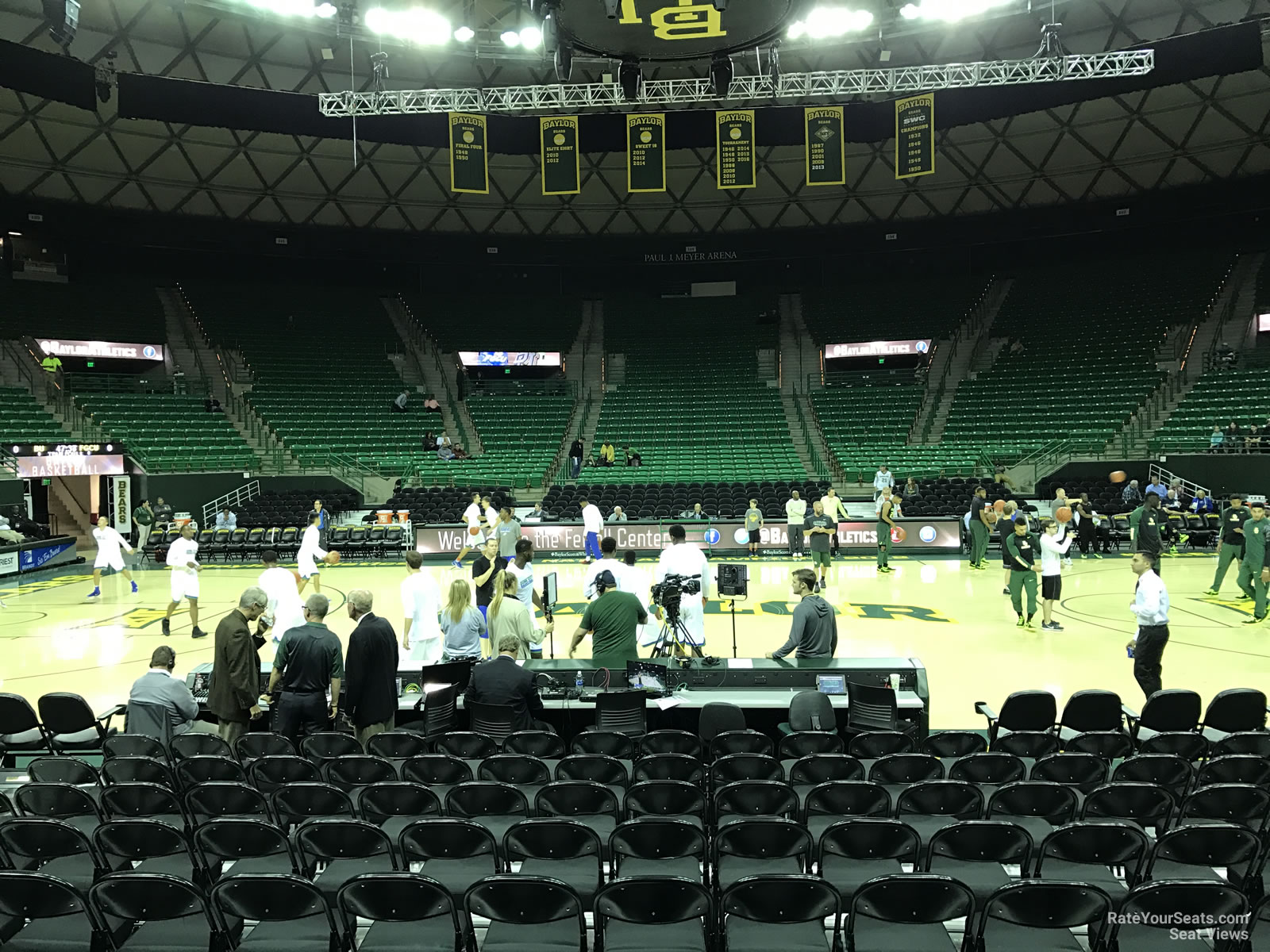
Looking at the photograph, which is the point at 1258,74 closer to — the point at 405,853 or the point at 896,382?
the point at 896,382

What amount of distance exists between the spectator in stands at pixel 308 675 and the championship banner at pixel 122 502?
22504 millimetres

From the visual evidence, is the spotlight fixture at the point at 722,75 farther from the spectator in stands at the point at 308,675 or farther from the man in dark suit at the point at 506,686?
the spectator in stands at the point at 308,675

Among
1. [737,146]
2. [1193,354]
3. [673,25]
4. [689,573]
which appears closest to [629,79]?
[737,146]

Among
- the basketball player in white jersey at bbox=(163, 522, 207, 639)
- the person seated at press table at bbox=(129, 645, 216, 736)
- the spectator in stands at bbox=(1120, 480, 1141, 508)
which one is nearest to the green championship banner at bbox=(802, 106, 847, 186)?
the spectator in stands at bbox=(1120, 480, 1141, 508)

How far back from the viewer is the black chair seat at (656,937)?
370 centimetres

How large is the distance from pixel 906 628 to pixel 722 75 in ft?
35.0

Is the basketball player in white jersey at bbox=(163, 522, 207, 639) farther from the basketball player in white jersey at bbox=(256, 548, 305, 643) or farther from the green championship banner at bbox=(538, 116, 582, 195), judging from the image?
the green championship banner at bbox=(538, 116, 582, 195)

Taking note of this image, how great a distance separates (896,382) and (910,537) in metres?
14.0

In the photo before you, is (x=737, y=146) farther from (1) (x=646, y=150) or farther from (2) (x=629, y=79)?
(2) (x=629, y=79)

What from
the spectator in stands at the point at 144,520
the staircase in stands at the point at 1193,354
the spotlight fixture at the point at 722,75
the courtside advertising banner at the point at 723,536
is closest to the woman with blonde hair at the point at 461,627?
the spotlight fixture at the point at 722,75

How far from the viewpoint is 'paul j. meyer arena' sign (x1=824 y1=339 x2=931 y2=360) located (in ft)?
111

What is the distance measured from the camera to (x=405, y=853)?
420 centimetres

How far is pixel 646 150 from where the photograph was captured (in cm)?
1931

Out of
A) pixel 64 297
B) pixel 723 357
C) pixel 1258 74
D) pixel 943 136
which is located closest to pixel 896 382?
pixel 723 357
